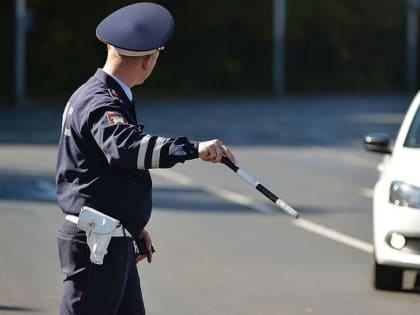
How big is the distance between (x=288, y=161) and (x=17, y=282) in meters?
12.9

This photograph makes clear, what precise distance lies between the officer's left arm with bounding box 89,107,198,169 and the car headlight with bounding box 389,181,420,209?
14.7ft

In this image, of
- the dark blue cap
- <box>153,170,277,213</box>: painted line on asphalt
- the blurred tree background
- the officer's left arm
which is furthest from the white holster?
the blurred tree background

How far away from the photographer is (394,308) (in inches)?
370

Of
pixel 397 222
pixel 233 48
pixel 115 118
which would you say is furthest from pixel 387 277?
pixel 233 48

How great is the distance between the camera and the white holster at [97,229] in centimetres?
551

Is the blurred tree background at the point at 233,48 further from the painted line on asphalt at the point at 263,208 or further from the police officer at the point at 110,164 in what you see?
the police officer at the point at 110,164

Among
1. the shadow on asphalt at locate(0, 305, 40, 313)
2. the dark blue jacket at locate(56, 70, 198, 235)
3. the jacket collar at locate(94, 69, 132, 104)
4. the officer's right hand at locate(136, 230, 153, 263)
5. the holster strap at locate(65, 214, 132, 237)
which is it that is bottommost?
the shadow on asphalt at locate(0, 305, 40, 313)

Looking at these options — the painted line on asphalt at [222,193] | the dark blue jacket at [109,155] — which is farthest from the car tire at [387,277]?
the painted line on asphalt at [222,193]

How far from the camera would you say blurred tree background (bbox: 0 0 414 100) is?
54.2m

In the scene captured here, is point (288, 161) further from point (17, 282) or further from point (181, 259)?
point (17, 282)

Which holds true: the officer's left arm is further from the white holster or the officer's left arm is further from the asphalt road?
the asphalt road

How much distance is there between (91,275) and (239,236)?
7.72 m

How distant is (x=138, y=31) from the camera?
5.52 m

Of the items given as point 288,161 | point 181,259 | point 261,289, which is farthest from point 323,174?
point 261,289
